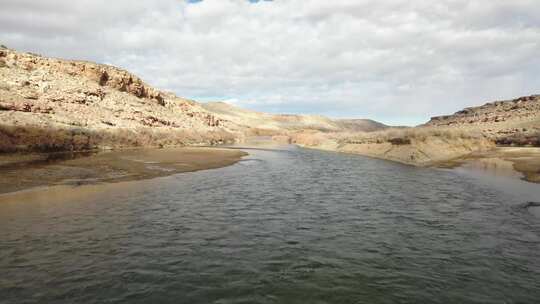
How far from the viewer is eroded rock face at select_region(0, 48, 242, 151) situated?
27891 mm

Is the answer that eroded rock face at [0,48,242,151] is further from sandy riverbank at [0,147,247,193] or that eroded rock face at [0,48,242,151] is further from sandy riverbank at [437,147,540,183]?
sandy riverbank at [437,147,540,183]

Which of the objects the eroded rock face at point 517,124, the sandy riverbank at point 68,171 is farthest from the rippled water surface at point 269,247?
the eroded rock face at point 517,124

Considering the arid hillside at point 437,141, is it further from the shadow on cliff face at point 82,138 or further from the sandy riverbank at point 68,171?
the shadow on cliff face at point 82,138

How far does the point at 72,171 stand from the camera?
19344 mm

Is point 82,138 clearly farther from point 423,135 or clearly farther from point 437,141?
point 437,141

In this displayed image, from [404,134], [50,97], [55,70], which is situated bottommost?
[404,134]

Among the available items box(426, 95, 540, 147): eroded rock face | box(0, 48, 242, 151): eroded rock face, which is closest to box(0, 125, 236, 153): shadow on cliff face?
box(0, 48, 242, 151): eroded rock face

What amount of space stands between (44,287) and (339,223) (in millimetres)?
8040

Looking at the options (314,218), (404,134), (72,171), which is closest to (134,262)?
(314,218)

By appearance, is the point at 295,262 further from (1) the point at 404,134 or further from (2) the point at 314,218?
(1) the point at 404,134

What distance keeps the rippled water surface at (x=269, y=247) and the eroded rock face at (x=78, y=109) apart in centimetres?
1825

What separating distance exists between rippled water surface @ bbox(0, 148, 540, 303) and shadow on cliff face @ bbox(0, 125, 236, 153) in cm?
1557

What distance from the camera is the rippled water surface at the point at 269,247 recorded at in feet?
21.0

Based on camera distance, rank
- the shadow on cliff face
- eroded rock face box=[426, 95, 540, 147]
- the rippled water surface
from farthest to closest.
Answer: eroded rock face box=[426, 95, 540, 147] → the shadow on cliff face → the rippled water surface
